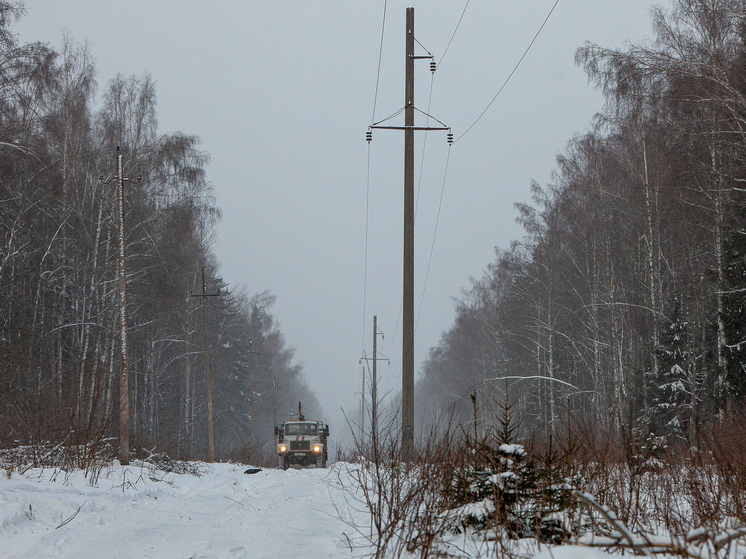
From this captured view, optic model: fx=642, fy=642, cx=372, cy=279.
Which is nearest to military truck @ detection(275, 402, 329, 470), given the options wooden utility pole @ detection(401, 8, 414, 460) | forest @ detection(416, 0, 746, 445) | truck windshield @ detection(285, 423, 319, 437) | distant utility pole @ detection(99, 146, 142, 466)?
truck windshield @ detection(285, 423, 319, 437)

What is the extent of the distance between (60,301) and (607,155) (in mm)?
19339

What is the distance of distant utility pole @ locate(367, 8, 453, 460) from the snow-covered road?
1850mm

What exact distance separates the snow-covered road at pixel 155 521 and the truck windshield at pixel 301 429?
13.4 m

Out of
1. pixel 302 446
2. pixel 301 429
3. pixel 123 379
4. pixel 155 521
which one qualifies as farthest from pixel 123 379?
pixel 301 429

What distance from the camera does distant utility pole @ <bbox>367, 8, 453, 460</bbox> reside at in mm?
11070

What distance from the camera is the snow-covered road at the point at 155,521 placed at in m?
5.09

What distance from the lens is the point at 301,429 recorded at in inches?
941

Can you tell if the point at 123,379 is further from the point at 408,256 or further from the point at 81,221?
the point at 81,221

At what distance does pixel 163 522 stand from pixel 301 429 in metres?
17.6

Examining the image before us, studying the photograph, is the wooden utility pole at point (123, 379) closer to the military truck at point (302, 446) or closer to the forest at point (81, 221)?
→ the forest at point (81, 221)

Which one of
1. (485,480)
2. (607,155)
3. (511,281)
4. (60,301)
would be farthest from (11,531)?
(511,281)

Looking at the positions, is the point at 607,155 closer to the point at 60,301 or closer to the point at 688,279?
the point at 688,279

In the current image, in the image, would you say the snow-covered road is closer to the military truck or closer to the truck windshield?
the military truck

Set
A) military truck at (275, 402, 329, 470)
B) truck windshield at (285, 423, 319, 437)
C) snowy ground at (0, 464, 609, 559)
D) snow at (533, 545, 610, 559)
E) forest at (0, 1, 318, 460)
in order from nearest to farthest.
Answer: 1. snow at (533, 545, 610, 559)
2. snowy ground at (0, 464, 609, 559)
3. forest at (0, 1, 318, 460)
4. military truck at (275, 402, 329, 470)
5. truck windshield at (285, 423, 319, 437)
